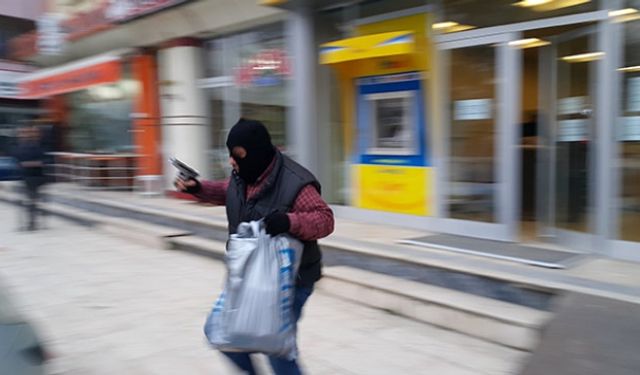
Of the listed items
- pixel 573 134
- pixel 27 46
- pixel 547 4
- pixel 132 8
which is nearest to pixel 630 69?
pixel 573 134

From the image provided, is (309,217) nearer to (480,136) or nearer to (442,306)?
(442,306)

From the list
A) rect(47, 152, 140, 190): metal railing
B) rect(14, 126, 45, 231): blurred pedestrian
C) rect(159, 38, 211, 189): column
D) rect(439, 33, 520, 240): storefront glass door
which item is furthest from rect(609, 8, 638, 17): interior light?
rect(47, 152, 140, 190): metal railing

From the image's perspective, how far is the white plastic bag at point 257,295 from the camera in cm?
218

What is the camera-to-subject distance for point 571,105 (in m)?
5.43

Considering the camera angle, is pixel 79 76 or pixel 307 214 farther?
pixel 79 76

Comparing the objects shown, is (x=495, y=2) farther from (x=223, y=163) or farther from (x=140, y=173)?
(x=140, y=173)

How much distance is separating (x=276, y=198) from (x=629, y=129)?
378cm

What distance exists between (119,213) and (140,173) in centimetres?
201

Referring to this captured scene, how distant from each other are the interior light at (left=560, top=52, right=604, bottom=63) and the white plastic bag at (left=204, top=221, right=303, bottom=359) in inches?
161

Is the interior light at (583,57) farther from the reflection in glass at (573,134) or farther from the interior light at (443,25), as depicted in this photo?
the interior light at (443,25)

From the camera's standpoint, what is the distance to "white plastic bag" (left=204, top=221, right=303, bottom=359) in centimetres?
218

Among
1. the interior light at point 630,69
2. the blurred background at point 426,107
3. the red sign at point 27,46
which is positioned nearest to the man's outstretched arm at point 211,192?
the blurred background at point 426,107

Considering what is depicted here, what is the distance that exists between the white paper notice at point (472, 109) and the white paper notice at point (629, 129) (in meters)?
1.32

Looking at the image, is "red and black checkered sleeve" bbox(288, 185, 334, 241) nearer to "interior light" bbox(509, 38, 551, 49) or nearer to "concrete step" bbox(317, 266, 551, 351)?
"concrete step" bbox(317, 266, 551, 351)
